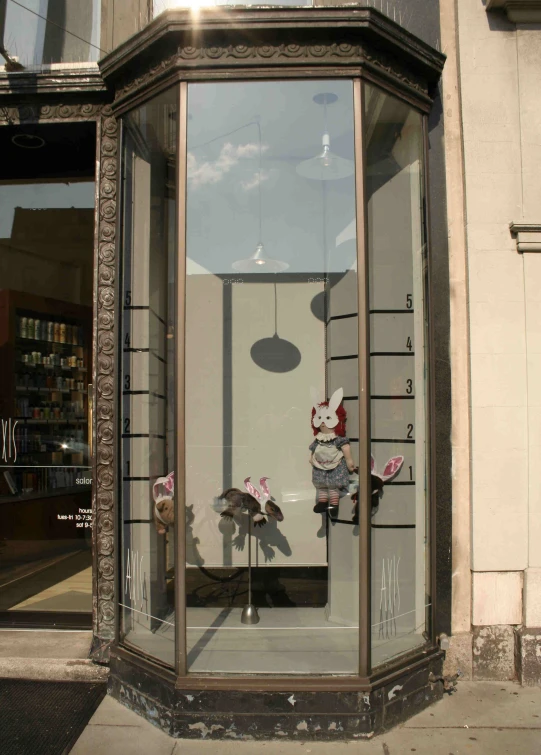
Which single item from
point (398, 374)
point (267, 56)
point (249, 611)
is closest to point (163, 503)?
point (249, 611)

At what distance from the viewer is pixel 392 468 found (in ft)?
15.4

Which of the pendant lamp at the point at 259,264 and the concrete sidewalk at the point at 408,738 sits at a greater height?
the pendant lamp at the point at 259,264

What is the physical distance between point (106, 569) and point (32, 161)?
11.9ft

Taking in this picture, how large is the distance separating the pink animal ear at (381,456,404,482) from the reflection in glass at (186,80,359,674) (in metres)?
0.29

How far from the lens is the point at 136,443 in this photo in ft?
15.5

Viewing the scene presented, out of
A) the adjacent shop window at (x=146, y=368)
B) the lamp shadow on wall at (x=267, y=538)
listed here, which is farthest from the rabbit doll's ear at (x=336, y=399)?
the adjacent shop window at (x=146, y=368)

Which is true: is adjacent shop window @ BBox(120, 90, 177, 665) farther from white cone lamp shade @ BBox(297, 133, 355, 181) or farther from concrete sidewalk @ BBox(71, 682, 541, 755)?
white cone lamp shade @ BBox(297, 133, 355, 181)

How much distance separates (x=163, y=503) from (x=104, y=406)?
869 mm

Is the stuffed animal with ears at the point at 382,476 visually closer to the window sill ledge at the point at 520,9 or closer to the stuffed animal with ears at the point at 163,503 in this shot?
the stuffed animal with ears at the point at 163,503

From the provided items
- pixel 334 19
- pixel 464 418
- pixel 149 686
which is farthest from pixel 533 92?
pixel 149 686

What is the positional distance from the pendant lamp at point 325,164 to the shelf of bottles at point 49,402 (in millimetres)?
2467

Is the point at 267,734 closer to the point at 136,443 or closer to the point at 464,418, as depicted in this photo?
the point at 136,443

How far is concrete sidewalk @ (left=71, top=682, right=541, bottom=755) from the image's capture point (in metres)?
3.75

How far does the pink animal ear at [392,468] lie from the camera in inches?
184
